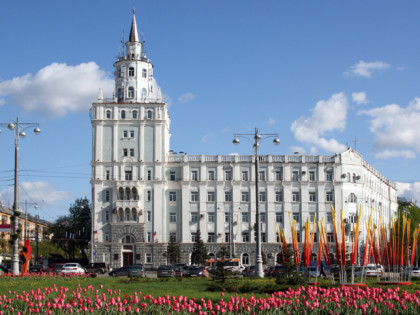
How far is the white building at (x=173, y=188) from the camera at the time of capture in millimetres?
77812

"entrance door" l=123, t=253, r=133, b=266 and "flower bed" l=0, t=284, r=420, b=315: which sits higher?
"flower bed" l=0, t=284, r=420, b=315

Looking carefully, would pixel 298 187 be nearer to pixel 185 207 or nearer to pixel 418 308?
pixel 185 207

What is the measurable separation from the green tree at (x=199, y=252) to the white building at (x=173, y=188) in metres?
1.80

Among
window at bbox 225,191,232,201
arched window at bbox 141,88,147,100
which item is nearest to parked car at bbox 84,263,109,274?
window at bbox 225,191,232,201

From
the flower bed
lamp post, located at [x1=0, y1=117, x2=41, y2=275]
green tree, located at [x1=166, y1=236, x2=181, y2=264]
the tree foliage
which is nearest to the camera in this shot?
the flower bed

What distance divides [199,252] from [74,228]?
2871 centimetres

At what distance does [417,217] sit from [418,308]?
316ft

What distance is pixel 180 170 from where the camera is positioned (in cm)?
8094

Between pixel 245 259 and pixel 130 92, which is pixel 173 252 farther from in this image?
pixel 130 92

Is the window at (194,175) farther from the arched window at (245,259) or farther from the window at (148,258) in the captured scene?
the arched window at (245,259)

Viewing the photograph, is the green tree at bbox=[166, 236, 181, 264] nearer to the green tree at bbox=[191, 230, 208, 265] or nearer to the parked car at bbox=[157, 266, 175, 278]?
the green tree at bbox=[191, 230, 208, 265]

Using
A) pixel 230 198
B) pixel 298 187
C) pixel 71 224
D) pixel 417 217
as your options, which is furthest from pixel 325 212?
pixel 71 224

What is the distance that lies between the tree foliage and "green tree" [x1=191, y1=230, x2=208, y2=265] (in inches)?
924

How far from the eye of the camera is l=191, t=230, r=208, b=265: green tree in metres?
75.6
